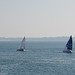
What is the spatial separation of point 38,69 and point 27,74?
8612 mm

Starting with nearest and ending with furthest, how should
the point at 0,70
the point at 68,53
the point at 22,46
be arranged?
the point at 0,70 → the point at 68,53 → the point at 22,46

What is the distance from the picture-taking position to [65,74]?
72.0m

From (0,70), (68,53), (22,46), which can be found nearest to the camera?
(0,70)

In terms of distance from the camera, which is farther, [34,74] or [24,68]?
[24,68]

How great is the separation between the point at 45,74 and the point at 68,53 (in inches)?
2650

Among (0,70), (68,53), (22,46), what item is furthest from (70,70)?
(22,46)

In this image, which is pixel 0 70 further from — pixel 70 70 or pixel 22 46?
pixel 22 46

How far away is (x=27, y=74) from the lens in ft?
235

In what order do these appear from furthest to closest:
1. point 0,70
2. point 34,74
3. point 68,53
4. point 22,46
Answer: point 22,46 < point 68,53 < point 0,70 < point 34,74

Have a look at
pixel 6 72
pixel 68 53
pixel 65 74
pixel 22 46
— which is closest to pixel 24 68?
pixel 6 72

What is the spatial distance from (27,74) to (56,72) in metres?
7.44

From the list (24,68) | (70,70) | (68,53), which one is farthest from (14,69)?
(68,53)

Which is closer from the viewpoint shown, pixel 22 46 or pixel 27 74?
pixel 27 74

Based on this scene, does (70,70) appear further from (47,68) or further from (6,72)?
(6,72)
